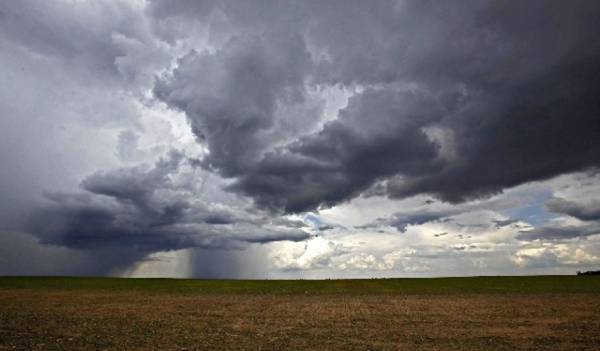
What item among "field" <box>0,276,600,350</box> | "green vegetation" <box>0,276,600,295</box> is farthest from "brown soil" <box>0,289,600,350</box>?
"green vegetation" <box>0,276,600,295</box>

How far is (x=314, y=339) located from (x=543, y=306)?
27770 millimetres

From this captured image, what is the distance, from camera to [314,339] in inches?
935

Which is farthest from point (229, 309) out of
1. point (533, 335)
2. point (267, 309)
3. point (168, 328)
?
point (533, 335)

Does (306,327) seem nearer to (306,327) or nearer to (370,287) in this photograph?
(306,327)

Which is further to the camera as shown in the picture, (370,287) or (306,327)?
(370,287)

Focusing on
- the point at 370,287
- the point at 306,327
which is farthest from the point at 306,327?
the point at 370,287

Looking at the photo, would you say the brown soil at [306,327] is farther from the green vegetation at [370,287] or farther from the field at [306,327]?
the green vegetation at [370,287]

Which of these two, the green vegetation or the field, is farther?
the green vegetation

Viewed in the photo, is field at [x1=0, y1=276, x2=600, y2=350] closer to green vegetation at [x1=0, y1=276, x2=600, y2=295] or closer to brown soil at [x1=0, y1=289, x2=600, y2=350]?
brown soil at [x1=0, y1=289, x2=600, y2=350]

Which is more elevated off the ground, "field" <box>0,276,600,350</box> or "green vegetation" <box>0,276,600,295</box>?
"green vegetation" <box>0,276,600,295</box>

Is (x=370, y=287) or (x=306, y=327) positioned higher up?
(x=370, y=287)

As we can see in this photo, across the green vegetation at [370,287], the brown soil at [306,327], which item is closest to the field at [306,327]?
the brown soil at [306,327]

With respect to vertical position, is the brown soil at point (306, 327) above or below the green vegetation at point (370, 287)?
below

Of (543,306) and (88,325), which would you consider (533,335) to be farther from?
(88,325)
